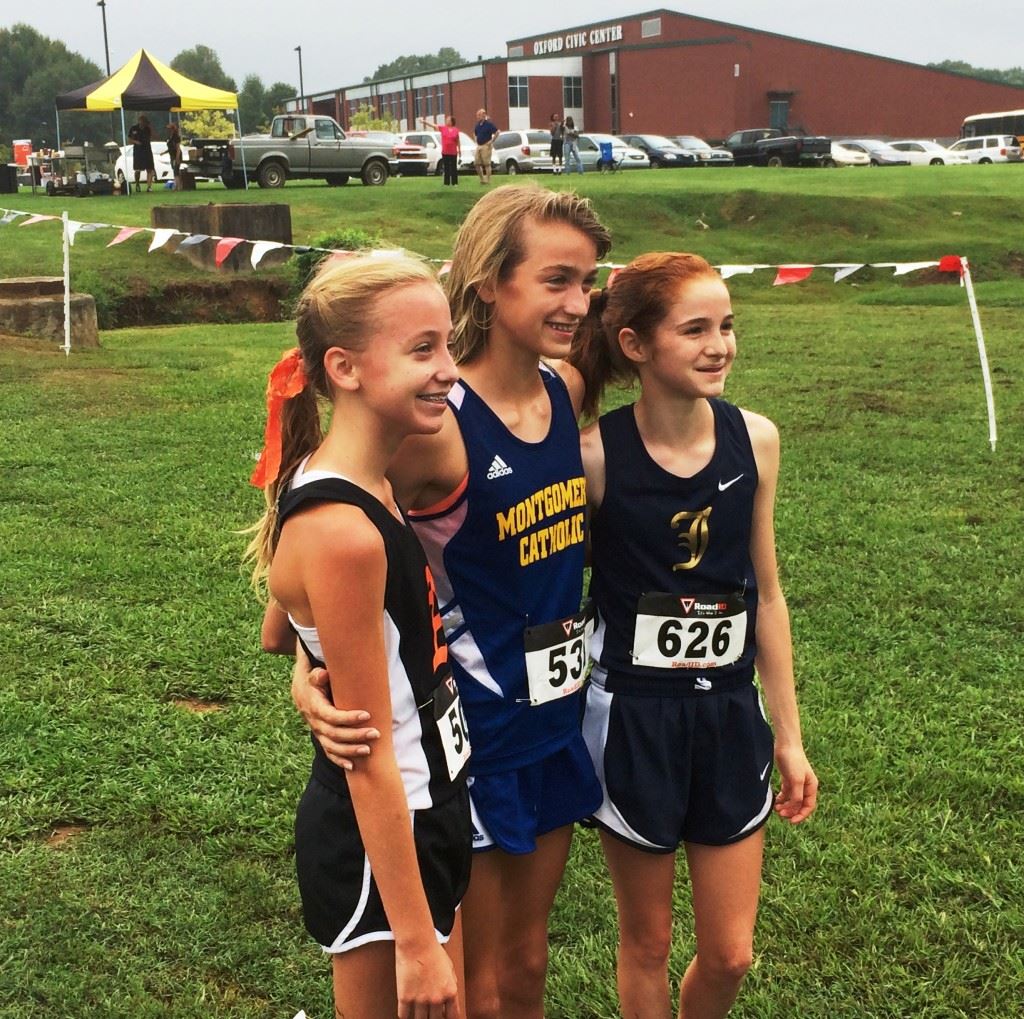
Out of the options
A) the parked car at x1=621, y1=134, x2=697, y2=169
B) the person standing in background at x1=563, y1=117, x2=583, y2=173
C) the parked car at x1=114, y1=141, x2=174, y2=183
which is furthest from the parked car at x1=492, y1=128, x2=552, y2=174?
the parked car at x1=114, y1=141, x2=174, y2=183

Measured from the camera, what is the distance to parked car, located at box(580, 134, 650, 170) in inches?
1412

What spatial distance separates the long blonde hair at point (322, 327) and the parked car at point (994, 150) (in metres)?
50.1

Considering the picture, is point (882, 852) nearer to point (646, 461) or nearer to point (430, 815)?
point (646, 461)

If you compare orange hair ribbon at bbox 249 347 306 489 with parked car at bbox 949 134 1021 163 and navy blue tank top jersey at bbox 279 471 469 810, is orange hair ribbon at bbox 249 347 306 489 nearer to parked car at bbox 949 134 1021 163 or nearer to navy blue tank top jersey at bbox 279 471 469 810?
navy blue tank top jersey at bbox 279 471 469 810

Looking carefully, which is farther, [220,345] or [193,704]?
[220,345]

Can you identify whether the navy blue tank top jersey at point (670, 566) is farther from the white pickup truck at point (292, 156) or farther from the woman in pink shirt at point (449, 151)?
the white pickup truck at point (292, 156)

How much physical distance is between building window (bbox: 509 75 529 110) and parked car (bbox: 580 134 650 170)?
1057 inches

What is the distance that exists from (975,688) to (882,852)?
4.21ft

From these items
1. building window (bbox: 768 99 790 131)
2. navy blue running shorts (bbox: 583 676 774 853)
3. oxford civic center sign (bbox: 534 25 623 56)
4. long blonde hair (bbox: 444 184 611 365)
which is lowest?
navy blue running shorts (bbox: 583 676 774 853)

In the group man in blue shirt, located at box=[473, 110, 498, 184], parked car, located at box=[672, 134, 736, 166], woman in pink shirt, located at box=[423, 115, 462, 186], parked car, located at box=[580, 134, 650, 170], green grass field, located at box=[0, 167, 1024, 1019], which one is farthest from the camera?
parked car, located at box=[672, 134, 736, 166]

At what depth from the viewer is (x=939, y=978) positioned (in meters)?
2.87

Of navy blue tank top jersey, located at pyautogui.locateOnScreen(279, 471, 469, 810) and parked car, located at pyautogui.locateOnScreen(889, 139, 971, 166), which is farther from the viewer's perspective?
parked car, located at pyautogui.locateOnScreen(889, 139, 971, 166)

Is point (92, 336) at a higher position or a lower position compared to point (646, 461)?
lower

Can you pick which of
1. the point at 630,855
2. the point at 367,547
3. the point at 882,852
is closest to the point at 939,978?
the point at 882,852
